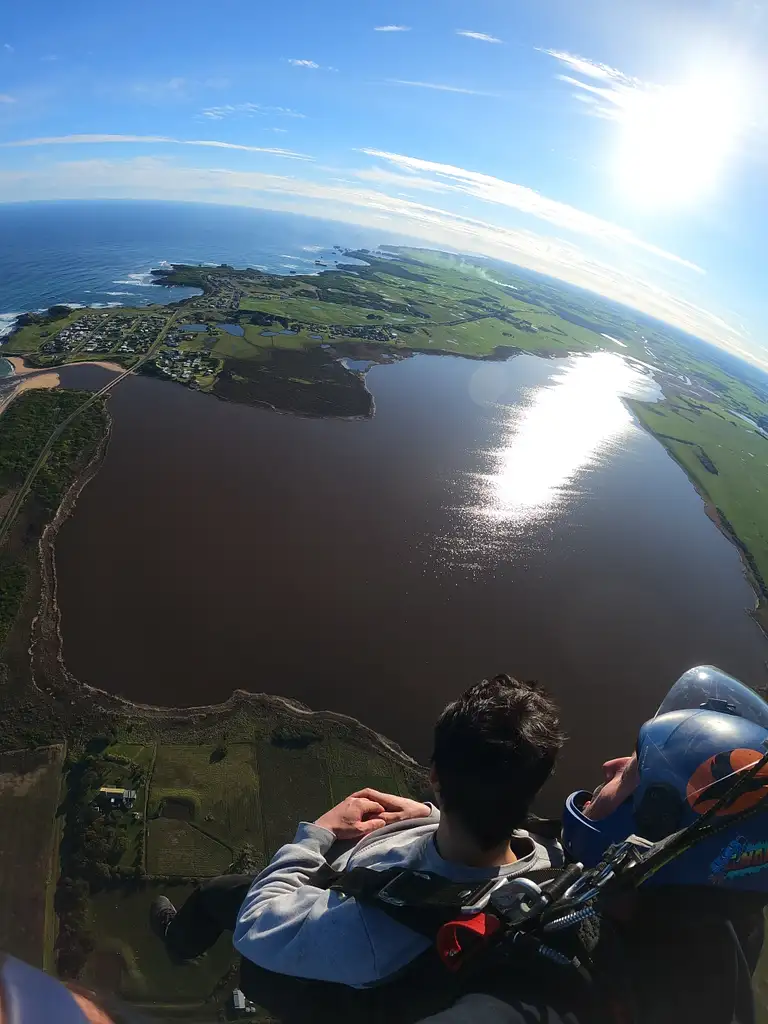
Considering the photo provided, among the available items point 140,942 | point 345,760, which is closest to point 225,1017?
point 140,942

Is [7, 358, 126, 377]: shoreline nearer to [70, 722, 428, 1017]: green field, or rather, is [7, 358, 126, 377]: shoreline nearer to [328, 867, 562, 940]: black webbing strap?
[70, 722, 428, 1017]: green field

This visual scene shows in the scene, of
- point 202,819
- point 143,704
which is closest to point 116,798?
point 202,819

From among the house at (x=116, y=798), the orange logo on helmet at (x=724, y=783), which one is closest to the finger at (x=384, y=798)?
the orange logo on helmet at (x=724, y=783)

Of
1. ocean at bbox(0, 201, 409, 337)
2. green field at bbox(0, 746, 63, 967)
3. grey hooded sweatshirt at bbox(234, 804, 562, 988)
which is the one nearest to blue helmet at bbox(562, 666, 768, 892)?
grey hooded sweatshirt at bbox(234, 804, 562, 988)

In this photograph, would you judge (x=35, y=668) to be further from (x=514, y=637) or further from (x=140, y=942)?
(x=514, y=637)

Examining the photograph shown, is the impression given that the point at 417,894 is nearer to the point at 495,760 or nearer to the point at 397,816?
the point at 495,760

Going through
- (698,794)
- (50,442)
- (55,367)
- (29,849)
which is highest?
(698,794)
